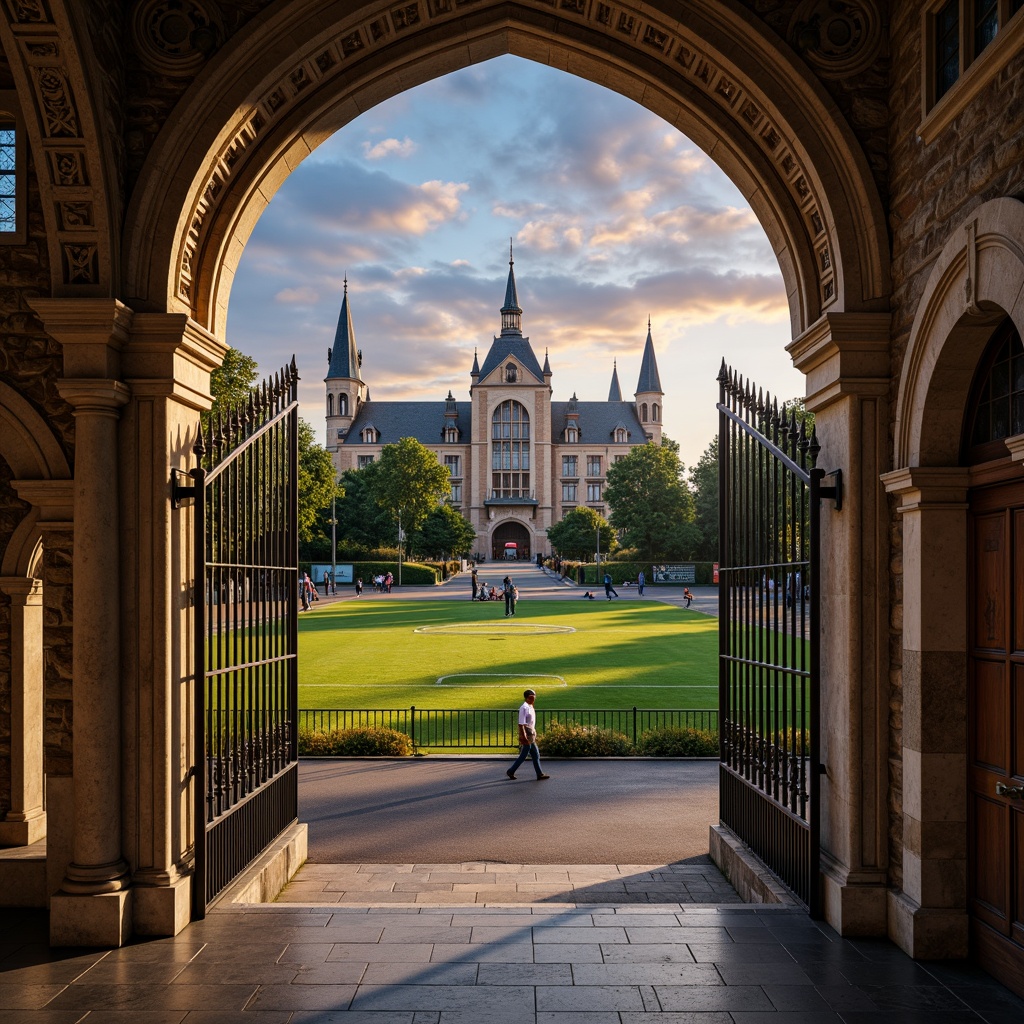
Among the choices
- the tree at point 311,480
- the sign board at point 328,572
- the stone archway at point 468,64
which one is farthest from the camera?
the sign board at point 328,572

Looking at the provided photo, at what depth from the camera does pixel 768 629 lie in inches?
301

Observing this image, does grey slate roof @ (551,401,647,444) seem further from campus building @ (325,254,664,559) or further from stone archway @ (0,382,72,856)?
stone archway @ (0,382,72,856)

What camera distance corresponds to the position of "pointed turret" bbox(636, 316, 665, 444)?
106938mm

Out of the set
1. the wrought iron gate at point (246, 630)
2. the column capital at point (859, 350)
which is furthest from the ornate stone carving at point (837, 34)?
the wrought iron gate at point (246, 630)

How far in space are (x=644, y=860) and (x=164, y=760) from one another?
5253 millimetres

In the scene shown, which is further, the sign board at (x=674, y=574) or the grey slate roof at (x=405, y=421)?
the grey slate roof at (x=405, y=421)

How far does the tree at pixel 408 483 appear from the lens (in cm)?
6994

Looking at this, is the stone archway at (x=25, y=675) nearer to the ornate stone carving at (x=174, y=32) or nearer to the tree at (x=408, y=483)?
the ornate stone carving at (x=174, y=32)

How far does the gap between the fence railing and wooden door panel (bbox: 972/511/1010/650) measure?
9465mm

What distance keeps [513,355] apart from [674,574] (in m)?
40.6

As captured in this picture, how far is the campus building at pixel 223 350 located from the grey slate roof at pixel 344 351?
100606mm

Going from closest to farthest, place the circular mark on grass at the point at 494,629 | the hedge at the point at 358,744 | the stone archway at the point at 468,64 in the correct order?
the stone archway at the point at 468,64
the hedge at the point at 358,744
the circular mark on grass at the point at 494,629

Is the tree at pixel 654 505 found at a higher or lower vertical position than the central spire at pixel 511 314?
lower

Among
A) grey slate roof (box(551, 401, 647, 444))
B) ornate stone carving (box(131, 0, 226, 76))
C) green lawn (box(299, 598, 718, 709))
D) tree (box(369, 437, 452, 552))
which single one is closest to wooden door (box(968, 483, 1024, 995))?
ornate stone carving (box(131, 0, 226, 76))
